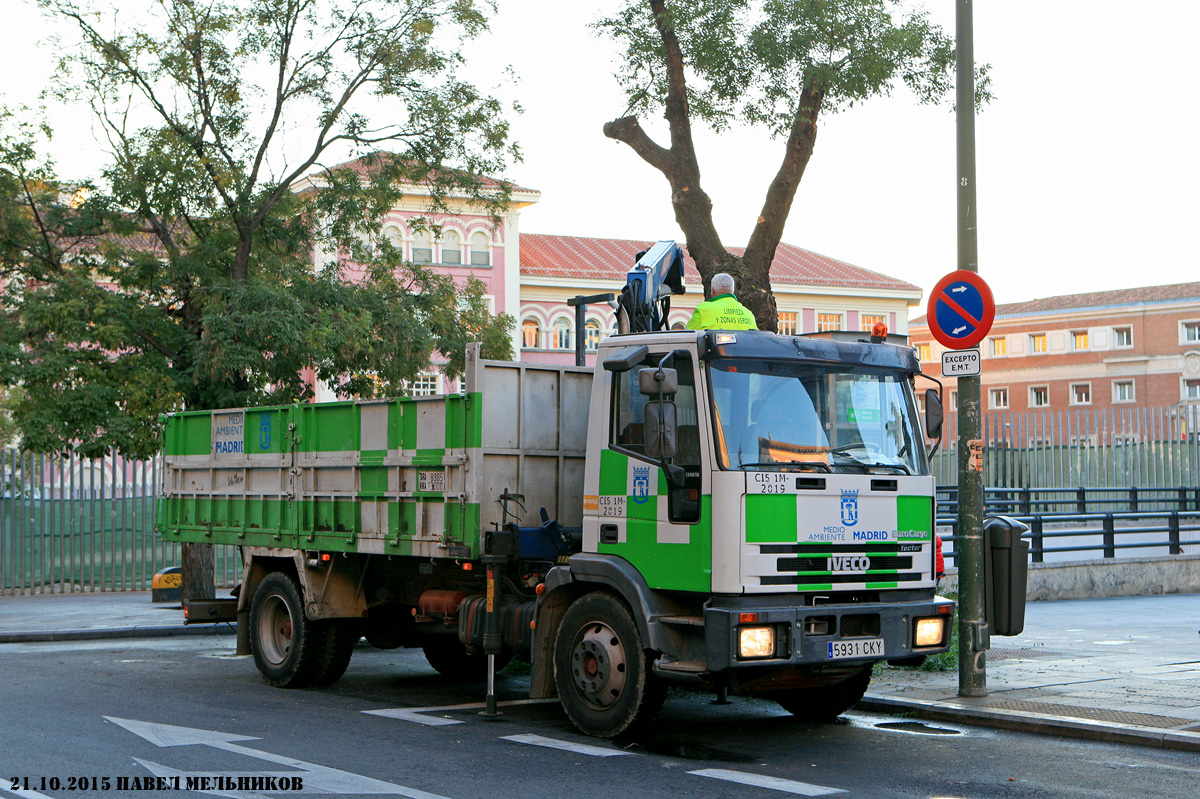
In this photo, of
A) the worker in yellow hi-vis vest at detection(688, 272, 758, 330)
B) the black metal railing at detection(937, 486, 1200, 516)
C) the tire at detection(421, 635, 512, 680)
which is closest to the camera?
the worker in yellow hi-vis vest at detection(688, 272, 758, 330)

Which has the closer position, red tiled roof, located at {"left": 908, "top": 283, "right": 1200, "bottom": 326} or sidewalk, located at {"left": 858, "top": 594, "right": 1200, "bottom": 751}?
sidewalk, located at {"left": 858, "top": 594, "right": 1200, "bottom": 751}

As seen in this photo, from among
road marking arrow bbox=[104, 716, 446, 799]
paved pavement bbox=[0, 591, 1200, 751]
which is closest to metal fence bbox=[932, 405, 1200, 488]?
paved pavement bbox=[0, 591, 1200, 751]

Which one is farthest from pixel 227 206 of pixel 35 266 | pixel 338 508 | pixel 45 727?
pixel 45 727

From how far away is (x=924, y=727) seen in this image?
9.18 meters

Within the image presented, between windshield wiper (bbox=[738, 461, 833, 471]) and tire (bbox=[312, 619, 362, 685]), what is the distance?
15.5 feet

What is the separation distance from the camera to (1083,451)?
2414cm

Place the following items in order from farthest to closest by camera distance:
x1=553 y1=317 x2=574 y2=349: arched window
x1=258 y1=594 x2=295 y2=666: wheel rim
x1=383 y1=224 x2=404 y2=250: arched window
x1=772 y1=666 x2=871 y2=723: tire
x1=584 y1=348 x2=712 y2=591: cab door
Answer: x1=553 y1=317 x2=574 y2=349: arched window
x1=383 y1=224 x2=404 y2=250: arched window
x1=258 y1=594 x2=295 y2=666: wheel rim
x1=772 y1=666 x2=871 y2=723: tire
x1=584 y1=348 x2=712 y2=591: cab door

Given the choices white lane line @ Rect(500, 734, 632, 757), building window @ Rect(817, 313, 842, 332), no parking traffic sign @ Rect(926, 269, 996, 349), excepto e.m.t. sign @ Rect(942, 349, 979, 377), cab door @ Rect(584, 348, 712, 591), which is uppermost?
building window @ Rect(817, 313, 842, 332)

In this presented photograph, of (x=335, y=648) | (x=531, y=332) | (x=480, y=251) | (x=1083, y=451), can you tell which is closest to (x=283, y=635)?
(x=335, y=648)

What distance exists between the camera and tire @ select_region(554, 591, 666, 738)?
823cm

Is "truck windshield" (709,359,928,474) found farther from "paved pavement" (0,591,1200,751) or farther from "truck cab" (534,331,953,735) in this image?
"paved pavement" (0,591,1200,751)

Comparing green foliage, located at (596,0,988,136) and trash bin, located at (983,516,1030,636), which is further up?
green foliage, located at (596,0,988,136)

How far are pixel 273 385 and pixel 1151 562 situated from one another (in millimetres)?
13754

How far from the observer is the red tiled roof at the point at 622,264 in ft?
228
